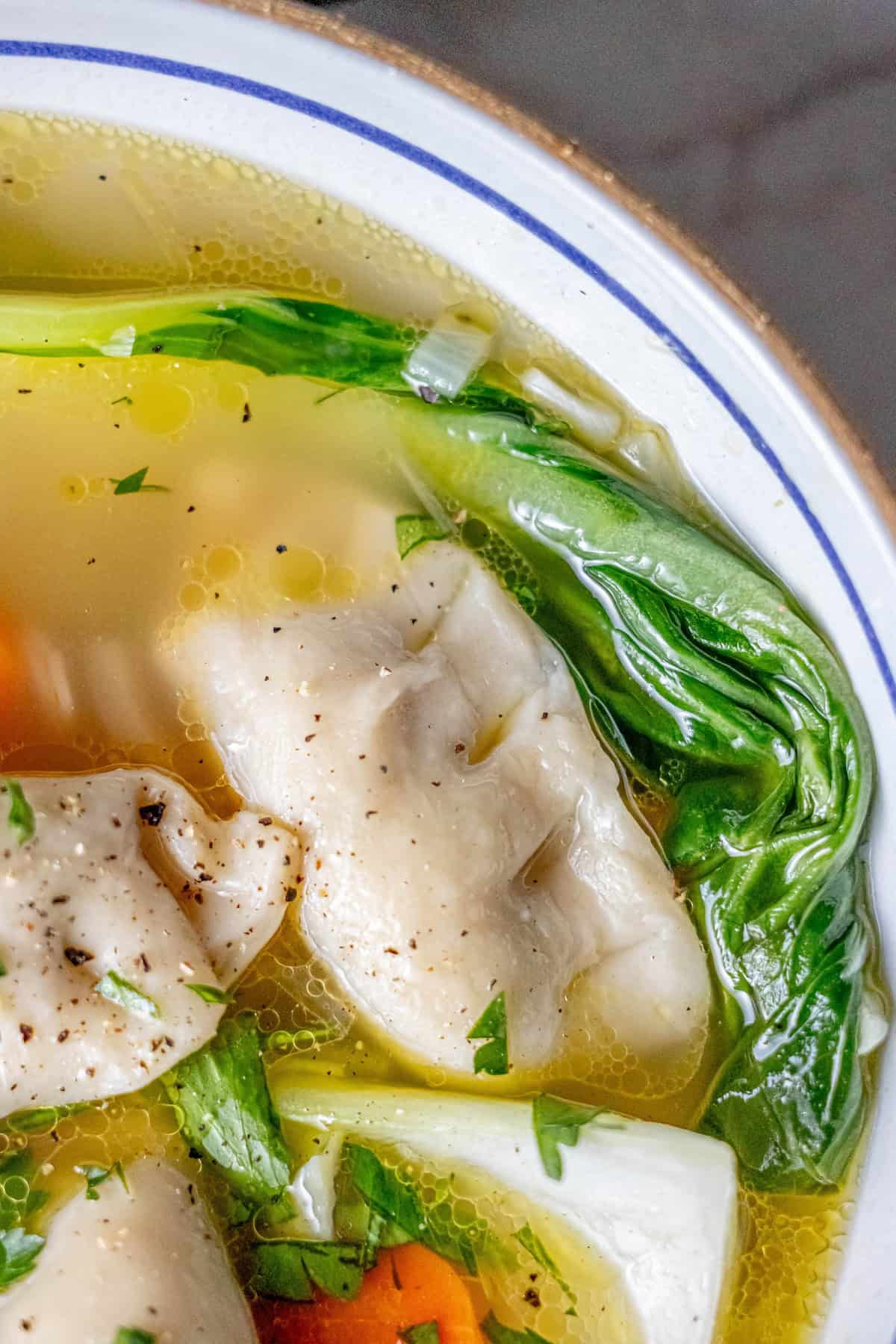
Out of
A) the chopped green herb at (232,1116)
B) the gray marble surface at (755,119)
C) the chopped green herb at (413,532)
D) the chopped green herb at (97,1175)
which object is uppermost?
the gray marble surface at (755,119)

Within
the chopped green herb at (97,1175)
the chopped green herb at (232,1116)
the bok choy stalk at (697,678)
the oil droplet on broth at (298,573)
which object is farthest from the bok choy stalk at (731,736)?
the chopped green herb at (97,1175)

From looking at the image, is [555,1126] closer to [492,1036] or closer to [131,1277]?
[492,1036]

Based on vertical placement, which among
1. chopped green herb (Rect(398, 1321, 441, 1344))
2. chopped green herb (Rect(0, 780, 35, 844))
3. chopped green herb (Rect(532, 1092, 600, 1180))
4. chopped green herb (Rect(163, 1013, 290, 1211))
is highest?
chopped green herb (Rect(0, 780, 35, 844))

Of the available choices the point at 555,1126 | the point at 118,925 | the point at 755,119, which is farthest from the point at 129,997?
the point at 755,119

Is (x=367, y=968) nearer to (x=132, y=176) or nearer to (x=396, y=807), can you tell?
(x=396, y=807)

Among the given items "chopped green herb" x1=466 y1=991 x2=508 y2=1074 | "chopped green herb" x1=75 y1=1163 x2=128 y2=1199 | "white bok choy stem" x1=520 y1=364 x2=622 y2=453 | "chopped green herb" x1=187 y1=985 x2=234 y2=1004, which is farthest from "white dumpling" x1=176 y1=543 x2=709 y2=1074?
"chopped green herb" x1=75 y1=1163 x2=128 y2=1199

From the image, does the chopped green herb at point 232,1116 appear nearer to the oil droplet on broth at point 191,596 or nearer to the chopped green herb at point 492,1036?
the chopped green herb at point 492,1036

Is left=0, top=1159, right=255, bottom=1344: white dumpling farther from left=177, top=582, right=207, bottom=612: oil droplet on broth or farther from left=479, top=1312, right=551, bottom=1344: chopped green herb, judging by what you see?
left=177, top=582, right=207, bottom=612: oil droplet on broth

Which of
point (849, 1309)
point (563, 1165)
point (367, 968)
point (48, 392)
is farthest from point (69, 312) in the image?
point (849, 1309)
